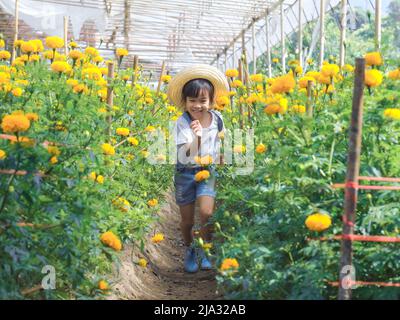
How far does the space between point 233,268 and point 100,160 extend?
2.55ft

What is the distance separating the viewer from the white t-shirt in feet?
15.1

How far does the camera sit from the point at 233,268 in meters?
2.63

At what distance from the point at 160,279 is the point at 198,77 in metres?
1.47

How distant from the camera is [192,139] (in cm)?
465

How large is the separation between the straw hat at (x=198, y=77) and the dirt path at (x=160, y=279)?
3.80 ft

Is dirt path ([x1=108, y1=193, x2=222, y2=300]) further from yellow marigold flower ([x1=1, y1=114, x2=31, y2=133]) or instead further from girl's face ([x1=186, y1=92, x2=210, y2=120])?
yellow marigold flower ([x1=1, y1=114, x2=31, y2=133])

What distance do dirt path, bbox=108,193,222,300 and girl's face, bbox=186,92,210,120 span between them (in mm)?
1022

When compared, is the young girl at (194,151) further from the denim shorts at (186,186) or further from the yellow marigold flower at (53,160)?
the yellow marigold flower at (53,160)

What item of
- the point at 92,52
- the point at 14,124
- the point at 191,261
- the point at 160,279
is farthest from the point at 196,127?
the point at 14,124

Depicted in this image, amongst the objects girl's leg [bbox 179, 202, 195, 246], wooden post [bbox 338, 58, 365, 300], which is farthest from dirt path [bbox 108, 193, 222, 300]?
wooden post [bbox 338, 58, 365, 300]

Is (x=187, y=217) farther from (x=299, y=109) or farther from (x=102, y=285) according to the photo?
(x=102, y=285)
